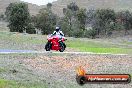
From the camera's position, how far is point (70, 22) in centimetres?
14800

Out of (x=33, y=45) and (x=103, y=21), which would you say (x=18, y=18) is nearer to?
(x=103, y=21)

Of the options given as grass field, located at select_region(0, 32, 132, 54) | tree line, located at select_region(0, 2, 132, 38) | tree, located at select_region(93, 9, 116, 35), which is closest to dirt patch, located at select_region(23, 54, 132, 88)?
grass field, located at select_region(0, 32, 132, 54)

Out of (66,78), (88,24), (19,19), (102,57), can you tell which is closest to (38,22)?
(19,19)

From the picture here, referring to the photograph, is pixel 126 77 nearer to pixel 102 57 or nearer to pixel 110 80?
pixel 110 80

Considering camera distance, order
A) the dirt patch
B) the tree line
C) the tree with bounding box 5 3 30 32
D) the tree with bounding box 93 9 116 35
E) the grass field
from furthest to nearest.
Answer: the tree with bounding box 93 9 116 35, the tree line, the tree with bounding box 5 3 30 32, the grass field, the dirt patch

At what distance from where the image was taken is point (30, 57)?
3478cm

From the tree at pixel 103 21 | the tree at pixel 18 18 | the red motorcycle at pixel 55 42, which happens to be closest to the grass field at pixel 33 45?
the red motorcycle at pixel 55 42

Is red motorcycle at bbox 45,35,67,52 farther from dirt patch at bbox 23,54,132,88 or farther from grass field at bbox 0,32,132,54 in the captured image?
grass field at bbox 0,32,132,54

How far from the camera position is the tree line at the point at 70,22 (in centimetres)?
11362

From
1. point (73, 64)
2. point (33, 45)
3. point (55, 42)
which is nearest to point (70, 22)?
point (33, 45)

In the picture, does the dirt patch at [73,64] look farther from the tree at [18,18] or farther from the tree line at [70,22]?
the tree line at [70,22]

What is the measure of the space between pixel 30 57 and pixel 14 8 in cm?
8006

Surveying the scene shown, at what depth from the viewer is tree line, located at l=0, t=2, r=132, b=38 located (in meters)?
114

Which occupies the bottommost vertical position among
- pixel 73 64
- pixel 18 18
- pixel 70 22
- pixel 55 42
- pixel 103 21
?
pixel 103 21
